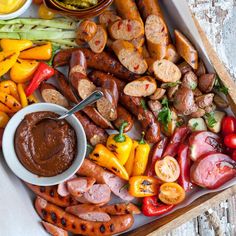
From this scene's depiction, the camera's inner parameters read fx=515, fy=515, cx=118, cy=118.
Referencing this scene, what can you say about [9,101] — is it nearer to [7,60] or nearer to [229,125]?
[7,60]

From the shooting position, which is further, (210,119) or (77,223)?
(210,119)

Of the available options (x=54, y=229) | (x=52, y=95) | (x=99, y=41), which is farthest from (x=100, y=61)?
(x=54, y=229)

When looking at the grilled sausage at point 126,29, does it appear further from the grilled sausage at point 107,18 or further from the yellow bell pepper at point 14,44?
the yellow bell pepper at point 14,44

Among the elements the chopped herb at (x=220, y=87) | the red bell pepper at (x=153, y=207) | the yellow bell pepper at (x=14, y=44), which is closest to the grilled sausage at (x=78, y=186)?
the red bell pepper at (x=153, y=207)

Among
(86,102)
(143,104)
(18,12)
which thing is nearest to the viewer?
(86,102)

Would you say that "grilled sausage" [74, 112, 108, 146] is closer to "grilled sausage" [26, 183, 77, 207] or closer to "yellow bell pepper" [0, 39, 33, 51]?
"grilled sausage" [26, 183, 77, 207]

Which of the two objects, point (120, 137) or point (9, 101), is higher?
point (9, 101)

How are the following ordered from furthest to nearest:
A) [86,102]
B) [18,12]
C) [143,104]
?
1. [143,104]
2. [18,12]
3. [86,102]
